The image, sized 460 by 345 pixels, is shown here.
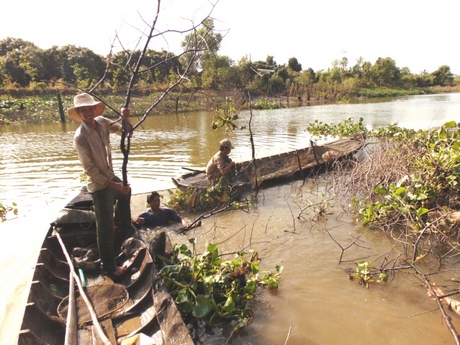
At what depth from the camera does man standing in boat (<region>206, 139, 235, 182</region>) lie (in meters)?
6.17

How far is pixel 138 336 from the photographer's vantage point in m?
2.35

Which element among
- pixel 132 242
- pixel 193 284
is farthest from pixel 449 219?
pixel 132 242

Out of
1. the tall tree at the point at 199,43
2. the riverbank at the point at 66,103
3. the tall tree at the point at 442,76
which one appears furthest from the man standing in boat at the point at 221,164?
the tall tree at the point at 442,76

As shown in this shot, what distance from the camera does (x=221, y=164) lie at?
621 cm

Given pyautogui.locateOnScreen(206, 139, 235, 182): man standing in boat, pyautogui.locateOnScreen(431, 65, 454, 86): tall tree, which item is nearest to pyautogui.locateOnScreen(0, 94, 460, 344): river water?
pyautogui.locateOnScreen(206, 139, 235, 182): man standing in boat

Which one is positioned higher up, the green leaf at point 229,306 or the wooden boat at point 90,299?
the wooden boat at point 90,299

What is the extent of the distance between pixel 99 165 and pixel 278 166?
560cm

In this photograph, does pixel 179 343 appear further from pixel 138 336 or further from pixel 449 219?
pixel 449 219

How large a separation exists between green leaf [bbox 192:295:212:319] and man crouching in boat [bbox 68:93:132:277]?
1.13m

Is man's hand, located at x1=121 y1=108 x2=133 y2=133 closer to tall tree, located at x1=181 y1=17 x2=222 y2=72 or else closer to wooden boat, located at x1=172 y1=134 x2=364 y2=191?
tall tree, located at x1=181 y1=17 x2=222 y2=72

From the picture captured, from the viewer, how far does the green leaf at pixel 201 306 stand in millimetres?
2838

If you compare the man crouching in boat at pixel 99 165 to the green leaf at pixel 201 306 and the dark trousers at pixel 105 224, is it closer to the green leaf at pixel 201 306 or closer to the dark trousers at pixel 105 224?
the dark trousers at pixel 105 224

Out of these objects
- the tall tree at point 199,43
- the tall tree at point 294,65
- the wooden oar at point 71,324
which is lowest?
the wooden oar at point 71,324

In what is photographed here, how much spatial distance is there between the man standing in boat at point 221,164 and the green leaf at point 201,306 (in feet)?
11.4
